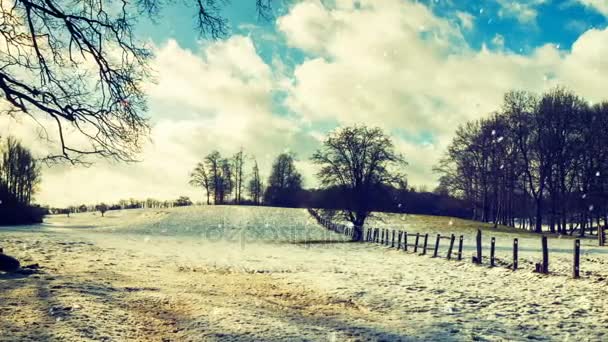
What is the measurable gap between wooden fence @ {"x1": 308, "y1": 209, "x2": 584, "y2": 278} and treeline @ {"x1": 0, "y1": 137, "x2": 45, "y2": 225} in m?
33.2

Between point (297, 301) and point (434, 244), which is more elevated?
point (297, 301)

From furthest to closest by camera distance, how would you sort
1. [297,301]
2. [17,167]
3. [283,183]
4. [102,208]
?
1. [283,183]
2. [102,208]
3. [17,167]
4. [297,301]

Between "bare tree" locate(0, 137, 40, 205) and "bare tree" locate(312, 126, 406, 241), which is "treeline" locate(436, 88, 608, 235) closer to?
"bare tree" locate(312, 126, 406, 241)

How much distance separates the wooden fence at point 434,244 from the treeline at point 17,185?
3325 cm

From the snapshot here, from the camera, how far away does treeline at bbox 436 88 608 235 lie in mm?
39531

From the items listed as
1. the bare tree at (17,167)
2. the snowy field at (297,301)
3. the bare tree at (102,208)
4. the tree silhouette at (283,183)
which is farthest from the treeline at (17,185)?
the tree silhouette at (283,183)

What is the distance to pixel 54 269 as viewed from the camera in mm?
13891

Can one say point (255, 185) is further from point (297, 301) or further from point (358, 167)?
point (297, 301)

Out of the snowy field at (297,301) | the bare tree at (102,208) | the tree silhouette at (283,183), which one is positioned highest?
the tree silhouette at (283,183)

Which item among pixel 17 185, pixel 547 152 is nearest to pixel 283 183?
pixel 17 185

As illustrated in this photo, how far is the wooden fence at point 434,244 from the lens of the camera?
595 inches

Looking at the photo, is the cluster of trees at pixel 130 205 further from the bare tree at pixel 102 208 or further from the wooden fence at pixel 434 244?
the wooden fence at pixel 434 244

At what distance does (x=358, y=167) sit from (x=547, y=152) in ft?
64.1

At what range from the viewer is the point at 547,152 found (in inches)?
1629
